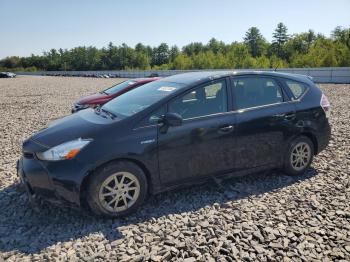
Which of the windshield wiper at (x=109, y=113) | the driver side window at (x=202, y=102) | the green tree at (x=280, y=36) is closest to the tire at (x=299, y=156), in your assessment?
the driver side window at (x=202, y=102)

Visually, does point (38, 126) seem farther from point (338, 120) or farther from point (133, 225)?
point (338, 120)

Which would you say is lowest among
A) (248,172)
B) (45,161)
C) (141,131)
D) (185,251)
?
(185,251)

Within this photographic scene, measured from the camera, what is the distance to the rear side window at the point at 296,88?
5.10 meters

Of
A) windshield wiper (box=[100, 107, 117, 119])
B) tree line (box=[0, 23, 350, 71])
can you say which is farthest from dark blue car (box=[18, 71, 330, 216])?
tree line (box=[0, 23, 350, 71])

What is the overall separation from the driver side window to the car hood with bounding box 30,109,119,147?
85 centimetres

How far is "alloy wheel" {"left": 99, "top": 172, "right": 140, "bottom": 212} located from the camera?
3744 millimetres

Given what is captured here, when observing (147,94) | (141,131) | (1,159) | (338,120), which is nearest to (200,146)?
(141,131)

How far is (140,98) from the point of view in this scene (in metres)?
4.62

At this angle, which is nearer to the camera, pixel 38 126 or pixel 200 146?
pixel 200 146

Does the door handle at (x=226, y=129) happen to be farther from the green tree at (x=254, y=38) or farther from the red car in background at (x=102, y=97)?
the green tree at (x=254, y=38)

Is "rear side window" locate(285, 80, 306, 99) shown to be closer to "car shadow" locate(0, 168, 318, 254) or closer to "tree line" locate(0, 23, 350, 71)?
"car shadow" locate(0, 168, 318, 254)

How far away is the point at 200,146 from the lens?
420 cm

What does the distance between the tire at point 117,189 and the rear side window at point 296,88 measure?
2.79 metres

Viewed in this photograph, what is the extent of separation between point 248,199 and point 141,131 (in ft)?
5.66
